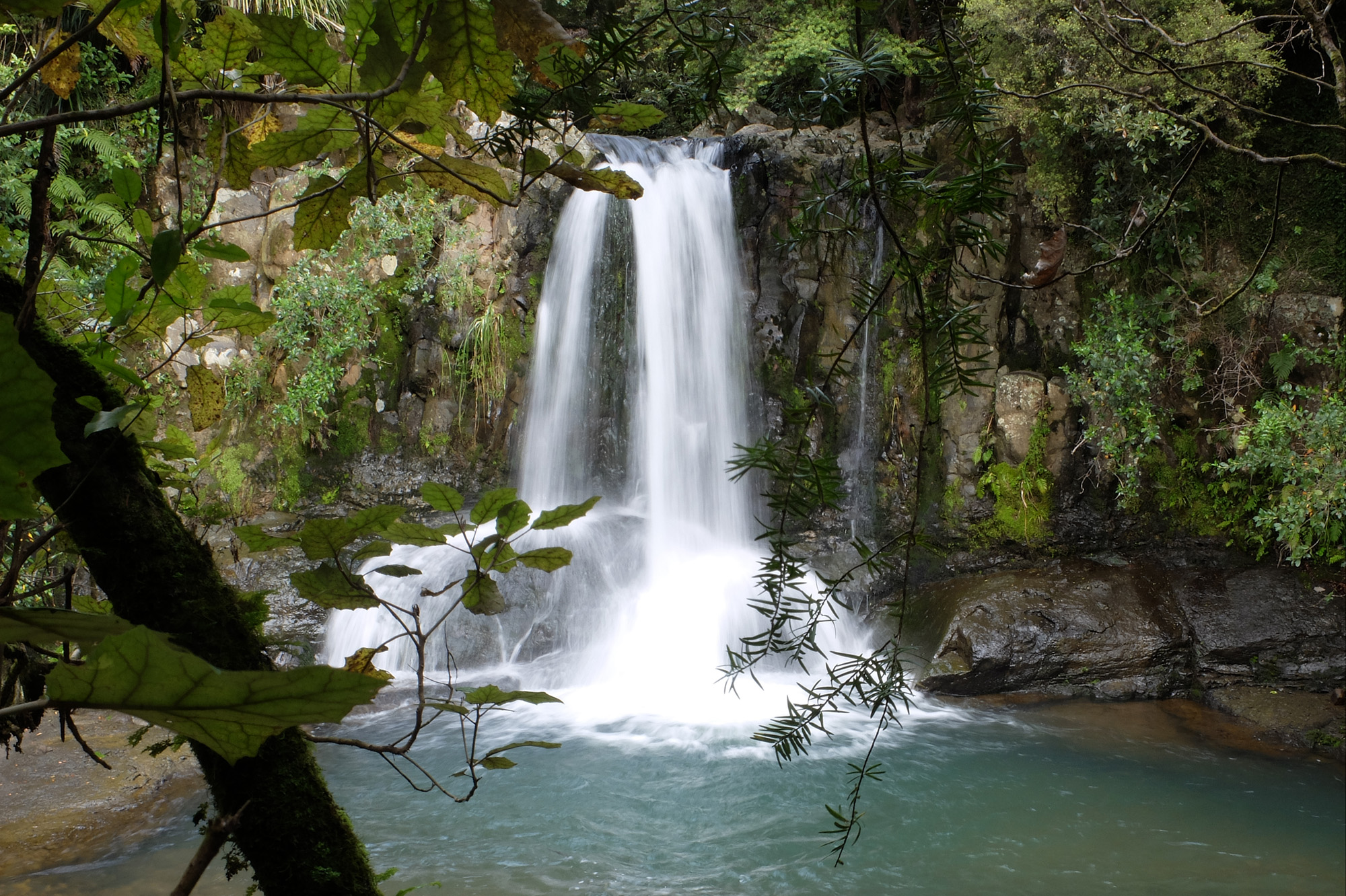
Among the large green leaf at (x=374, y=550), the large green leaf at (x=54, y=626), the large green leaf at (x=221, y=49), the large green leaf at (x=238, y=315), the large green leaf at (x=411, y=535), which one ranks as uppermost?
the large green leaf at (x=221, y=49)

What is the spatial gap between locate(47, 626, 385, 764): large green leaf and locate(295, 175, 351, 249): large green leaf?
0.64 metres

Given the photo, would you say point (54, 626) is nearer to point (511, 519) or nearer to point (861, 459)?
point (511, 519)

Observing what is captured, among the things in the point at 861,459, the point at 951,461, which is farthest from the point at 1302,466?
the point at 861,459

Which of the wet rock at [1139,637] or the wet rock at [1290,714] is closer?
the wet rock at [1290,714]

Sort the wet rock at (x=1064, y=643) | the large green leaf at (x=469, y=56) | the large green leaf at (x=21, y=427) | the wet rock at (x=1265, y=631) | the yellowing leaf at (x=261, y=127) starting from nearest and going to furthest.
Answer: the large green leaf at (x=21, y=427)
the large green leaf at (x=469, y=56)
the yellowing leaf at (x=261, y=127)
the wet rock at (x=1265, y=631)
the wet rock at (x=1064, y=643)

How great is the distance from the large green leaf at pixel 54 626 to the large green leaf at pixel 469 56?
1.62 feet

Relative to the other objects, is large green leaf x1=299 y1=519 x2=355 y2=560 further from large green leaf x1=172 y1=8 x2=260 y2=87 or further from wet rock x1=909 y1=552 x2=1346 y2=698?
wet rock x1=909 y1=552 x2=1346 y2=698

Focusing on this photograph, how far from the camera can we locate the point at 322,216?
94 centimetres

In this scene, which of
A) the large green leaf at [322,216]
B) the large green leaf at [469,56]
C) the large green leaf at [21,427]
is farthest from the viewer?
the large green leaf at [322,216]

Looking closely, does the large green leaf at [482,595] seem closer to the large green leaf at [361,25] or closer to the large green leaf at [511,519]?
the large green leaf at [511,519]

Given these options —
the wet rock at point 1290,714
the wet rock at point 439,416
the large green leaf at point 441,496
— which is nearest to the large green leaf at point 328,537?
the large green leaf at point 441,496

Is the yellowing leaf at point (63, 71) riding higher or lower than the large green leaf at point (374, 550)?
higher

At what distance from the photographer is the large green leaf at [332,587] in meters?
0.96

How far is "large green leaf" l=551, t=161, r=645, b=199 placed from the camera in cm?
89
